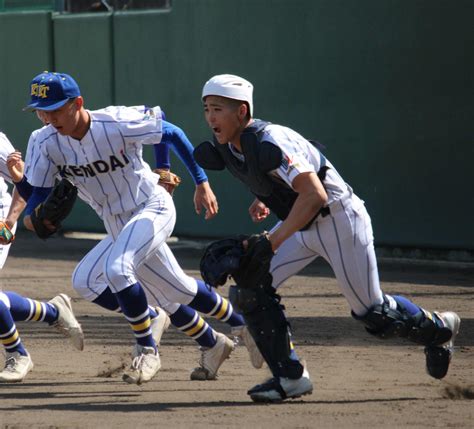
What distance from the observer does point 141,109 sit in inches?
238

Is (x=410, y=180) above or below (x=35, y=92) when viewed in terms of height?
below

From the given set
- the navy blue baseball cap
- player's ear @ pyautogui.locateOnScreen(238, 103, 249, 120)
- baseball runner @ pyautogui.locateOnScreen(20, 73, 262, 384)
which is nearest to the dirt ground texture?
baseball runner @ pyautogui.locateOnScreen(20, 73, 262, 384)

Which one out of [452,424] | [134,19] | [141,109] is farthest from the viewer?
[134,19]

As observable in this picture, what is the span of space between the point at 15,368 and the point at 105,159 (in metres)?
1.20

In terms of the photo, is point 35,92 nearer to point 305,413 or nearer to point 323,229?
point 323,229

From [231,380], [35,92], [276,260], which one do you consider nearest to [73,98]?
[35,92]

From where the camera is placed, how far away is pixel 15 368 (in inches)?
239

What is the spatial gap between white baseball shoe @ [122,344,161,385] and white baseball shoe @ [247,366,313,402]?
63 cm

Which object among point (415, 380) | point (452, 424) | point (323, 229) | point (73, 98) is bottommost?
point (415, 380)

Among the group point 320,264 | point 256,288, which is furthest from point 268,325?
point 320,264

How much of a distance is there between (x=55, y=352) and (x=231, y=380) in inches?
56.4

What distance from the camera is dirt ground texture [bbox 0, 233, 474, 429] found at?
4961 millimetres

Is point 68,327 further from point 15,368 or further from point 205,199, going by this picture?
point 205,199

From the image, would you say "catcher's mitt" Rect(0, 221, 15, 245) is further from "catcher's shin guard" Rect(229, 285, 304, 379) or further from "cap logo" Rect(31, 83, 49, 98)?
"catcher's shin guard" Rect(229, 285, 304, 379)
